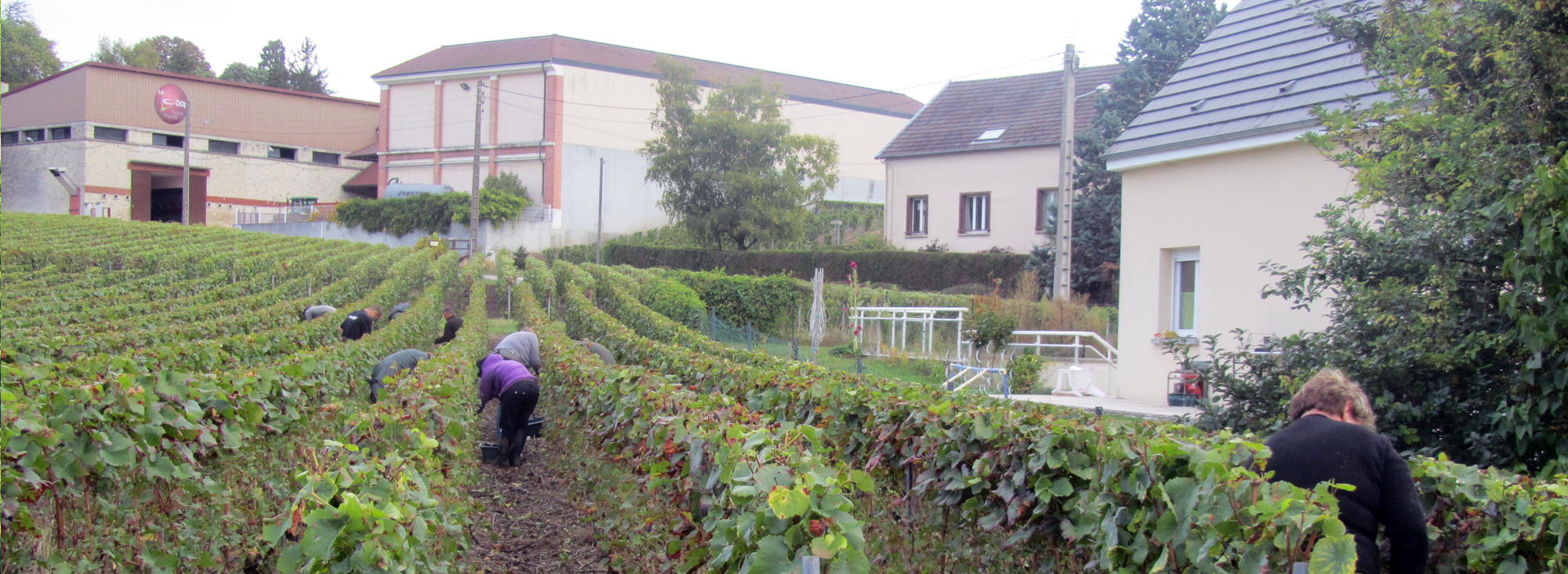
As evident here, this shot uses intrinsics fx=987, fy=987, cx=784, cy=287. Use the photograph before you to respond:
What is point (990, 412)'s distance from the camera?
188 inches

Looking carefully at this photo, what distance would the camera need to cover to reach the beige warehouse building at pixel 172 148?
51375 mm

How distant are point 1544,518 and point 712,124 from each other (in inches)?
1604

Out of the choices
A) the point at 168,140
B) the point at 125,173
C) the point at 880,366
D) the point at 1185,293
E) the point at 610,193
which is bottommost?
the point at 880,366

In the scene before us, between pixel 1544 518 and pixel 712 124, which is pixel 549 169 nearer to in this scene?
pixel 712 124

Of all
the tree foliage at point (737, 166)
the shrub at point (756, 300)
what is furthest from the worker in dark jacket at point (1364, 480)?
the tree foliage at point (737, 166)

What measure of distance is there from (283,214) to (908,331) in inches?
1848

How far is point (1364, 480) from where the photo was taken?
132 inches

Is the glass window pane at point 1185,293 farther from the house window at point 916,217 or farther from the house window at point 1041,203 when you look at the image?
the house window at point 916,217

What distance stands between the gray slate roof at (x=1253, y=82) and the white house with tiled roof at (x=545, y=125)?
122ft

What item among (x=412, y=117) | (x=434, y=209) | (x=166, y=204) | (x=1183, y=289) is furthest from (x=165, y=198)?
(x=1183, y=289)

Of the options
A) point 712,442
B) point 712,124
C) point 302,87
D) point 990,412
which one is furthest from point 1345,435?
point 302,87

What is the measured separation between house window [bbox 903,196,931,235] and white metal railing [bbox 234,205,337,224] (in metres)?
33.6

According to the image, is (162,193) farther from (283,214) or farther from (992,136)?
(992,136)

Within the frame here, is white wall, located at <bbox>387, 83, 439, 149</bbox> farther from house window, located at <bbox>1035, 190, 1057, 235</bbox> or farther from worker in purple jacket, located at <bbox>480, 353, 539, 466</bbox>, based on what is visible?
worker in purple jacket, located at <bbox>480, 353, 539, 466</bbox>
